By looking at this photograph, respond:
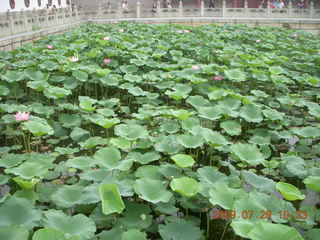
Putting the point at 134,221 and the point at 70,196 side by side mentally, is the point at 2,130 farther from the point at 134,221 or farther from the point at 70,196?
the point at 134,221

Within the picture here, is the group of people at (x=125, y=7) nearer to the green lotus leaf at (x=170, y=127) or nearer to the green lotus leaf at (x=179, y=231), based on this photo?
the green lotus leaf at (x=170, y=127)

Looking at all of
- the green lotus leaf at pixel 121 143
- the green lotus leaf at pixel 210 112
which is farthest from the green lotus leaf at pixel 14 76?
the green lotus leaf at pixel 210 112

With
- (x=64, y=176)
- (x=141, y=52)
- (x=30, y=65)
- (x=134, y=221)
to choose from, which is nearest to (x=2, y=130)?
(x=64, y=176)

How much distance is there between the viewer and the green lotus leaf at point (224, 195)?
1.85 metres

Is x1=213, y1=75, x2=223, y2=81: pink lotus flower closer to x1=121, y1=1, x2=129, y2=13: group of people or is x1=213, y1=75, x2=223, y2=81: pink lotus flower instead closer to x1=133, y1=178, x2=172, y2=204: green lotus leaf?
x1=133, y1=178, x2=172, y2=204: green lotus leaf

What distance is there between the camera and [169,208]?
2.00m

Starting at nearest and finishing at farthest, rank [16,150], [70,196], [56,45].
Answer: [70,196] → [16,150] → [56,45]

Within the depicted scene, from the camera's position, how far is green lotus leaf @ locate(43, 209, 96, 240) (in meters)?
1.63

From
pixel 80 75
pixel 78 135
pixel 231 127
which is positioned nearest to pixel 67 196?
pixel 78 135

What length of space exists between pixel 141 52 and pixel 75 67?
1338mm

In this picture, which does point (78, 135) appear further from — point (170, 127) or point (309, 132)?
point (309, 132)

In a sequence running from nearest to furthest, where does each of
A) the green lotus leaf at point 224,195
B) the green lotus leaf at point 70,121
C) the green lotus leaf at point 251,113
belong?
the green lotus leaf at point 224,195
the green lotus leaf at point 251,113
the green lotus leaf at point 70,121

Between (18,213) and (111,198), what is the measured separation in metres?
0.48

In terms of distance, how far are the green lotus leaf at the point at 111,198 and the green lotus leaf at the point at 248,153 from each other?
0.98 metres
